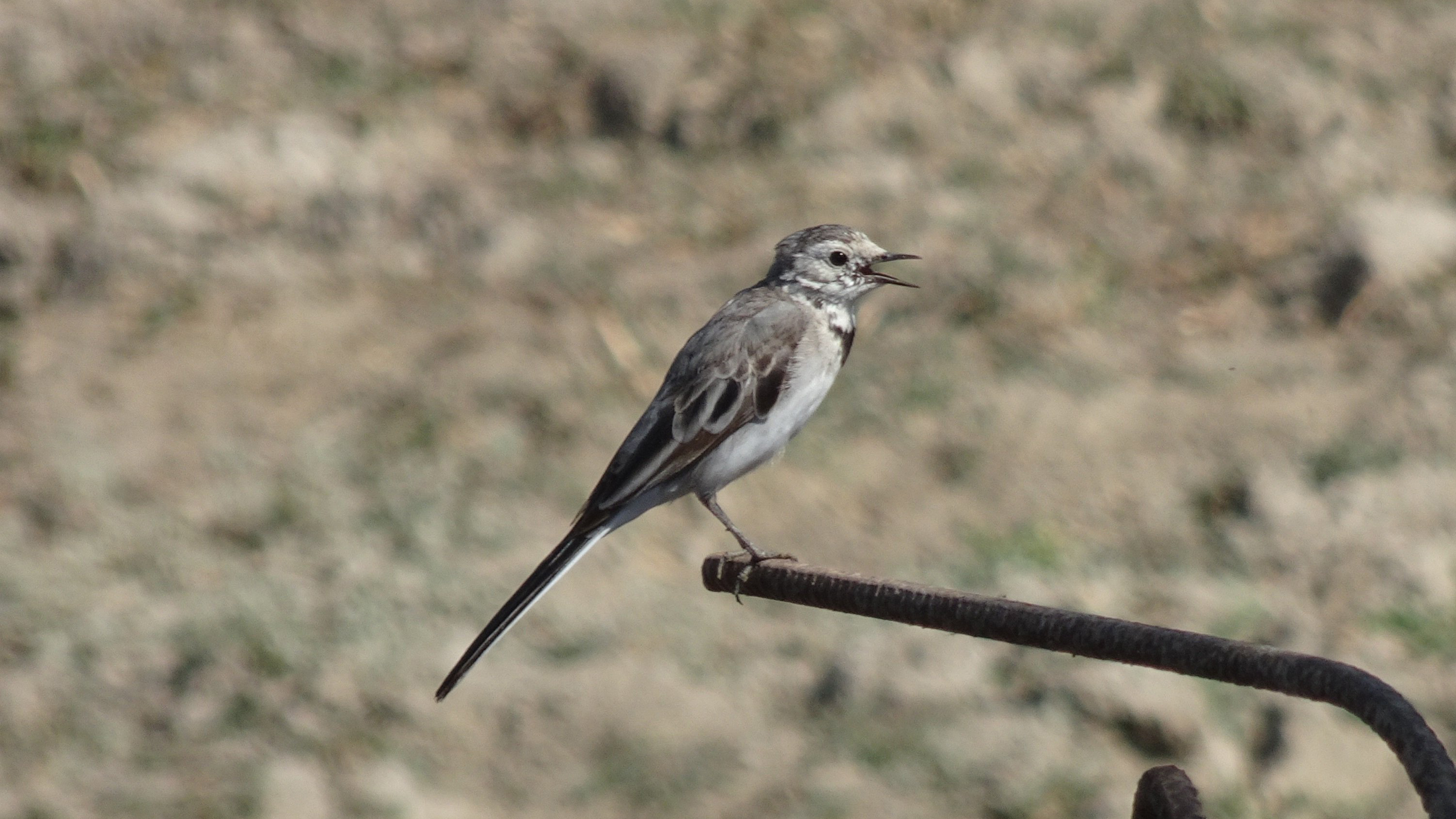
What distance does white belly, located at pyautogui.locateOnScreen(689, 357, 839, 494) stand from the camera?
5.64 metres

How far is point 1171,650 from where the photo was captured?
2.61 metres

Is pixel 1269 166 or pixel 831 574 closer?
pixel 831 574

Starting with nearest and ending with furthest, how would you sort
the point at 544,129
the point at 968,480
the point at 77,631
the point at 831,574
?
the point at 831,574, the point at 77,631, the point at 968,480, the point at 544,129

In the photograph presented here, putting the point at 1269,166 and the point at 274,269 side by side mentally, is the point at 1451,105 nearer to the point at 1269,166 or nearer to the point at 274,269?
the point at 1269,166

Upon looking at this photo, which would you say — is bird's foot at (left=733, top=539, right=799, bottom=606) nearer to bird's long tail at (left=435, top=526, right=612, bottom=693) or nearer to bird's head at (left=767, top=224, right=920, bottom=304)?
bird's long tail at (left=435, top=526, right=612, bottom=693)

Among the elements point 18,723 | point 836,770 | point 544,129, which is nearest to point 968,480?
point 836,770

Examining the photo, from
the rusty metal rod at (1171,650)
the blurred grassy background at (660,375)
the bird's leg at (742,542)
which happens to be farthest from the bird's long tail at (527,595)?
the blurred grassy background at (660,375)

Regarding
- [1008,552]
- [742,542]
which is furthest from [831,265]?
[1008,552]

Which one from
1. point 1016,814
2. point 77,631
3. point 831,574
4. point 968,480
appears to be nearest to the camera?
point 831,574

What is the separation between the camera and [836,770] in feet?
21.5

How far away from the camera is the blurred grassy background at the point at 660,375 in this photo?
665cm

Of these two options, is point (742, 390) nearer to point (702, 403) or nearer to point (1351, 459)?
point (702, 403)

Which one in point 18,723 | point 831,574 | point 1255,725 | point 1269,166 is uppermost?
point 831,574

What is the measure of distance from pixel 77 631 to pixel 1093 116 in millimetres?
5697
